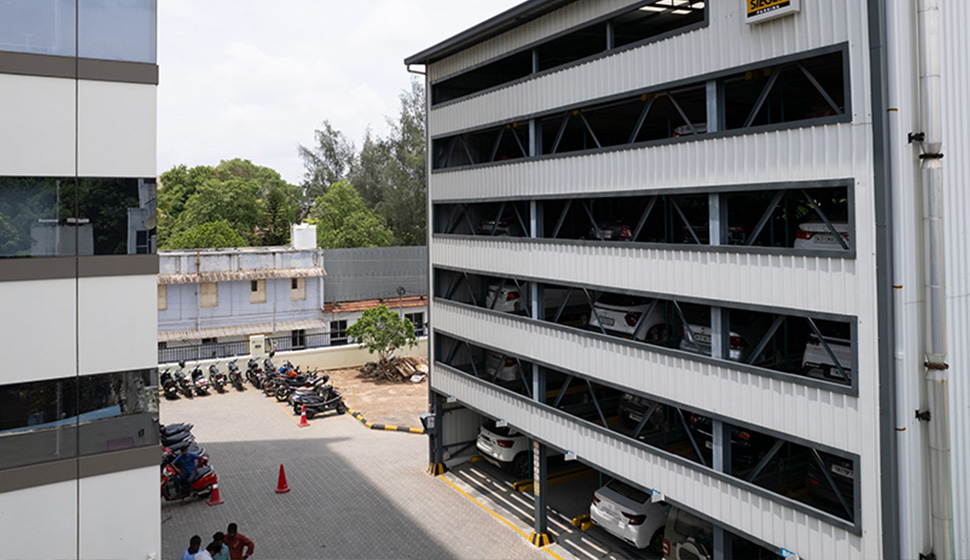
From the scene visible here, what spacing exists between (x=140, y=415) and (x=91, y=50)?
5.28 m

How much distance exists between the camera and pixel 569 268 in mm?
13391

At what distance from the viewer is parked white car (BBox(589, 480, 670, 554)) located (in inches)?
504

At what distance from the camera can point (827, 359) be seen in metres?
9.49

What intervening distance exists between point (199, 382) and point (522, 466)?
15.4m

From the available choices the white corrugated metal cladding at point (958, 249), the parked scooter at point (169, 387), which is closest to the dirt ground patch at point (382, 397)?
the parked scooter at point (169, 387)

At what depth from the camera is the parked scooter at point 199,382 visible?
26375 millimetres

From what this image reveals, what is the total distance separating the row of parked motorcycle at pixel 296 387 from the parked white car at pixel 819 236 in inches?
715

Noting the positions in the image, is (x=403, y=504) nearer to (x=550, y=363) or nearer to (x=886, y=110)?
(x=550, y=363)

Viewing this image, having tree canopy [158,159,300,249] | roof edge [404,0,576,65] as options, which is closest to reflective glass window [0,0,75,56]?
roof edge [404,0,576,65]

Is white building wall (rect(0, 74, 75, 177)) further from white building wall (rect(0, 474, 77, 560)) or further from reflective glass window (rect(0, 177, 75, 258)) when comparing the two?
white building wall (rect(0, 474, 77, 560))

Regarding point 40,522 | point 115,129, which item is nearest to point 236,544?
point 40,522

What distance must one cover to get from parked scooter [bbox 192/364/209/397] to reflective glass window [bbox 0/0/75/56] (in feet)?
63.5

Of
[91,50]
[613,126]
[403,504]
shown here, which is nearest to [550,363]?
[403,504]

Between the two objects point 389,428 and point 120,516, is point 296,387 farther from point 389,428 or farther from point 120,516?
point 120,516
